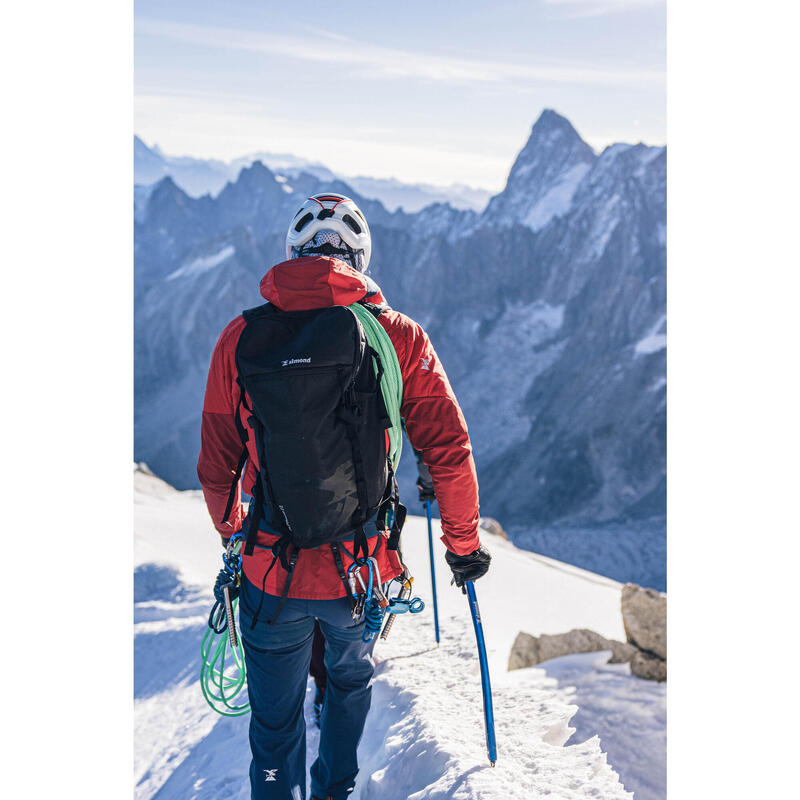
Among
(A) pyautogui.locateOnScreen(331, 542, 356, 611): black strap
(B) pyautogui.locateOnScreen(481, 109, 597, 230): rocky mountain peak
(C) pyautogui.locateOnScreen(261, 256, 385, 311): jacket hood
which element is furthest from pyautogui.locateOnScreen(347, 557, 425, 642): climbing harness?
(B) pyautogui.locateOnScreen(481, 109, 597, 230): rocky mountain peak

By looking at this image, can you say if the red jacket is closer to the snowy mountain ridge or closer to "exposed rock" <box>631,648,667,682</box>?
"exposed rock" <box>631,648,667,682</box>

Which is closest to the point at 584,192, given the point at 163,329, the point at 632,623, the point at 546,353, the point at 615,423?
the point at 546,353

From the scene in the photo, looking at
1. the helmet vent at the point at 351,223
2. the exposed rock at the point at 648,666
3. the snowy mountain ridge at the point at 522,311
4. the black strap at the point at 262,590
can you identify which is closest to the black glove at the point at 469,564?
the black strap at the point at 262,590

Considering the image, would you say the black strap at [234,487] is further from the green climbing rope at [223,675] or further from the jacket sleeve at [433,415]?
the jacket sleeve at [433,415]

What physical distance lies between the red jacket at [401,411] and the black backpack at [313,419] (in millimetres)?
94

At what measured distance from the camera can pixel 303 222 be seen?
353 centimetres

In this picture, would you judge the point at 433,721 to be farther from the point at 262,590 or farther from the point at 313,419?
the point at 313,419

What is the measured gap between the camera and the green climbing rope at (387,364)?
2.91 meters

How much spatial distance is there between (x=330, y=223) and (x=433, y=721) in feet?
11.2

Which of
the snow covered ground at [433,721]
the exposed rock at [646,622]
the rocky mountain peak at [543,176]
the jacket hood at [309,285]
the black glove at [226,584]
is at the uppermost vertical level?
the rocky mountain peak at [543,176]

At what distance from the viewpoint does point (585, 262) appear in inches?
4961

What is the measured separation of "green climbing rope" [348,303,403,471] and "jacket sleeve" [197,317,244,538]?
592 mm

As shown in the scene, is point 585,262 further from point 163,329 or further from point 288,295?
point 288,295

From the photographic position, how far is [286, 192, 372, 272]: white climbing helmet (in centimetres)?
343
